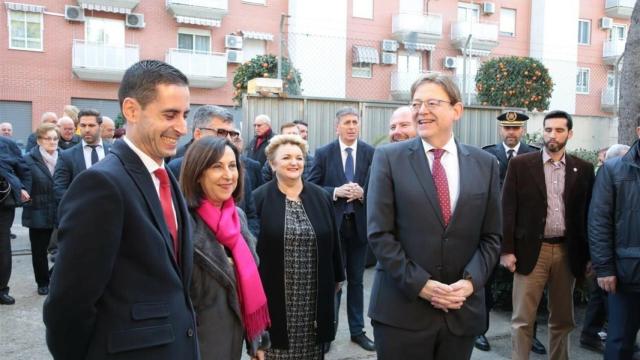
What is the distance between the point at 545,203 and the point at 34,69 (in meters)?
22.0

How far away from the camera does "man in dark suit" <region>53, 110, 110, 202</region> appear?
6.03 metres

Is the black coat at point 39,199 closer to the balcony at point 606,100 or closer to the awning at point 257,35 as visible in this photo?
the awning at point 257,35

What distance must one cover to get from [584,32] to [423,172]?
32814 mm

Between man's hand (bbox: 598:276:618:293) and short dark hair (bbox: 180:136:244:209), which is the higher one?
short dark hair (bbox: 180:136:244:209)

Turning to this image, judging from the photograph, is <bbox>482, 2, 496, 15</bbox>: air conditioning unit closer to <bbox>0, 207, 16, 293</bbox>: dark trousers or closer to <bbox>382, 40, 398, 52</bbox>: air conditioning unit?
<bbox>382, 40, 398, 52</bbox>: air conditioning unit

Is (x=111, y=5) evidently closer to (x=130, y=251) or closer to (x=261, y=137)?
(x=261, y=137)

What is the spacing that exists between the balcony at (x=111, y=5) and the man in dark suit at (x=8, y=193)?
58.5ft

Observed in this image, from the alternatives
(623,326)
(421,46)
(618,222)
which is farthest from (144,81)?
(421,46)

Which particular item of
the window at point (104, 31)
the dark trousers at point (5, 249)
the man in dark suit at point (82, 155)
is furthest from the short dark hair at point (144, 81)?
the window at point (104, 31)

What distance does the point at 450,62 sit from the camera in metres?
26.8

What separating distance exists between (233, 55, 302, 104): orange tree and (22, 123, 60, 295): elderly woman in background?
388cm

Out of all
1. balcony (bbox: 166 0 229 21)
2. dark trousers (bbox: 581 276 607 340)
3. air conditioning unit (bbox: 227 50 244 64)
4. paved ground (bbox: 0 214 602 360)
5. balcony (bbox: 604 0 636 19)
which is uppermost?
balcony (bbox: 604 0 636 19)

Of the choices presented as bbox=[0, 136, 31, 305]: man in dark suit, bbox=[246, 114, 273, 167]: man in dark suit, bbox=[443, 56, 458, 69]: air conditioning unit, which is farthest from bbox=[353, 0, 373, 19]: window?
bbox=[0, 136, 31, 305]: man in dark suit

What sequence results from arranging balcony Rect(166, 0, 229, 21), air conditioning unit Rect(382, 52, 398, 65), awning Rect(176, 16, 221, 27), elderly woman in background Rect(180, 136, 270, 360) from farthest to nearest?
air conditioning unit Rect(382, 52, 398, 65) < awning Rect(176, 16, 221, 27) < balcony Rect(166, 0, 229, 21) < elderly woman in background Rect(180, 136, 270, 360)
